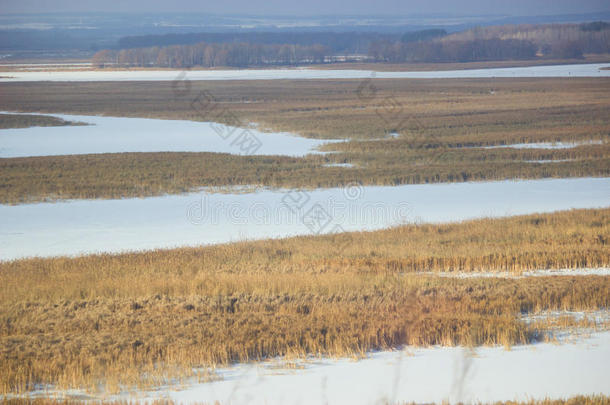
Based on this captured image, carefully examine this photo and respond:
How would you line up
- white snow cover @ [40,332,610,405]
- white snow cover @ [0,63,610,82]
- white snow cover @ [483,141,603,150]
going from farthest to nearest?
1. white snow cover @ [0,63,610,82]
2. white snow cover @ [483,141,603,150]
3. white snow cover @ [40,332,610,405]

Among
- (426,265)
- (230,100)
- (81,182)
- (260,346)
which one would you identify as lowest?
(230,100)

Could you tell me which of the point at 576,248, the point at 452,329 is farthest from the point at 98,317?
the point at 576,248

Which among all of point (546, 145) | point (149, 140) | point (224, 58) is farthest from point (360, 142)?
point (224, 58)

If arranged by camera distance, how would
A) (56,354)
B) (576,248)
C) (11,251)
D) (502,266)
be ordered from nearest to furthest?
1. (56,354)
2. (502,266)
3. (576,248)
4. (11,251)

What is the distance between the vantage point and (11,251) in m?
17.0

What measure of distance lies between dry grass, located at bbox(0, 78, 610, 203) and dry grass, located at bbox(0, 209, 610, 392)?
437 inches

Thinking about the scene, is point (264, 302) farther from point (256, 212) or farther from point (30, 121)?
point (30, 121)

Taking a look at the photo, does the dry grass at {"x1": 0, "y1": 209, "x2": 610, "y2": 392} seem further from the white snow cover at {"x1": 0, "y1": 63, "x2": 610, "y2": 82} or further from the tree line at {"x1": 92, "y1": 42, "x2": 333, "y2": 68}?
the tree line at {"x1": 92, "y1": 42, "x2": 333, "y2": 68}

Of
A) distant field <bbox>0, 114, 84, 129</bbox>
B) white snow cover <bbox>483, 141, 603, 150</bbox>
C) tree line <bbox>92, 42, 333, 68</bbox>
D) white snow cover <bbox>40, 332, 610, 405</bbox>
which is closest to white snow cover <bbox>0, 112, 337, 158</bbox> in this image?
distant field <bbox>0, 114, 84, 129</bbox>

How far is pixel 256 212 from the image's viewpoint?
71.5 ft

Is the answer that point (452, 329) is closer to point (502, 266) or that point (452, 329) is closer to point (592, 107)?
point (502, 266)

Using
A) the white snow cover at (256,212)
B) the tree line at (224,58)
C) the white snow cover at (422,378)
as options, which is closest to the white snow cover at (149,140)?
the white snow cover at (256,212)

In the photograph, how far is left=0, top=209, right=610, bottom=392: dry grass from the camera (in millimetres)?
8711

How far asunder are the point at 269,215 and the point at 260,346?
12421 mm
